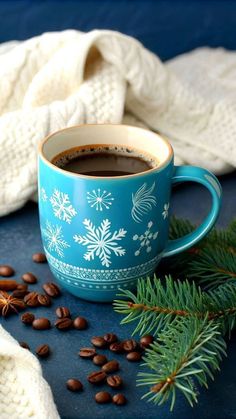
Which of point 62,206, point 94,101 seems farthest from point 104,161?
point 94,101

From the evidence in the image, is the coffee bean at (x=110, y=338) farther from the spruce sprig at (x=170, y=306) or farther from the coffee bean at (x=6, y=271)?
the coffee bean at (x=6, y=271)

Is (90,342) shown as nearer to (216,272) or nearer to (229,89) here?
(216,272)

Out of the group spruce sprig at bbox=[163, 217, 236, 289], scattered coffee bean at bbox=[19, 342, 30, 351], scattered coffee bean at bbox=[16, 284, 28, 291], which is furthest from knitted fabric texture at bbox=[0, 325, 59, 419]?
spruce sprig at bbox=[163, 217, 236, 289]

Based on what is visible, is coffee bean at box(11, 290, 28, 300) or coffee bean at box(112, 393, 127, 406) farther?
coffee bean at box(11, 290, 28, 300)

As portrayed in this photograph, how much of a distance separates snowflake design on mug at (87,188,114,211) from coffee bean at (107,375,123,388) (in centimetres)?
17

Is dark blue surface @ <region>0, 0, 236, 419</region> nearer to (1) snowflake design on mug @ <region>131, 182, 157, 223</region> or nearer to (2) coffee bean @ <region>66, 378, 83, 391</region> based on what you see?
(2) coffee bean @ <region>66, 378, 83, 391</region>

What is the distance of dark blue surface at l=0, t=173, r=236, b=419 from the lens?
68 cm

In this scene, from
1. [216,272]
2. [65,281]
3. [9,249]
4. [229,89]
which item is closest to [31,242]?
[9,249]

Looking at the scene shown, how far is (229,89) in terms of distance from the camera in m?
1.20

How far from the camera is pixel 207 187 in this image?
0.80 meters

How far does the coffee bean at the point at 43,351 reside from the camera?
742 millimetres

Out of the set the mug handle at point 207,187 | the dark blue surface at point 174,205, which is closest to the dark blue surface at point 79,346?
the dark blue surface at point 174,205

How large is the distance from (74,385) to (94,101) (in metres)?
0.47

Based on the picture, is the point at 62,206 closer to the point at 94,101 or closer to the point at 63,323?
the point at 63,323
